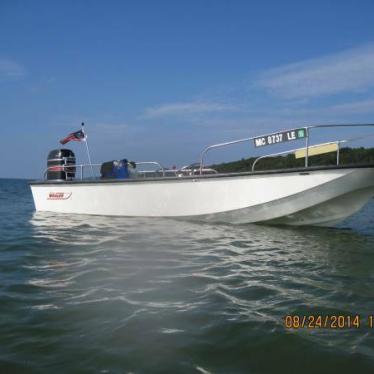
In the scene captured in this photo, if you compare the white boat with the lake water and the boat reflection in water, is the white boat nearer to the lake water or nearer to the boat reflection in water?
the boat reflection in water

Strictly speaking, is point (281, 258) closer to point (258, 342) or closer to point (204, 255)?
point (204, 255)

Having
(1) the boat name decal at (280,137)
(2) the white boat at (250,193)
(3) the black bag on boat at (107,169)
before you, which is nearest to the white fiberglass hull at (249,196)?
(2) the white boat at (250,193)

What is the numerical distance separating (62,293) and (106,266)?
117 cm

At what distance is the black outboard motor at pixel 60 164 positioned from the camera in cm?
1170

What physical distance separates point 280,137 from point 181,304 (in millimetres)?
5249

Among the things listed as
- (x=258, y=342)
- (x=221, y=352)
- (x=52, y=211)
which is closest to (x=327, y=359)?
(x=258, y=342)

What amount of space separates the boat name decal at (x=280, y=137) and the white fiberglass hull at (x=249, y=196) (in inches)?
24.9

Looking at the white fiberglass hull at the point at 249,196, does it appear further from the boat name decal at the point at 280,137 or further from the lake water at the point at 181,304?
the lake water at the point at 181,304

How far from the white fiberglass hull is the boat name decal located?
2.07 ft

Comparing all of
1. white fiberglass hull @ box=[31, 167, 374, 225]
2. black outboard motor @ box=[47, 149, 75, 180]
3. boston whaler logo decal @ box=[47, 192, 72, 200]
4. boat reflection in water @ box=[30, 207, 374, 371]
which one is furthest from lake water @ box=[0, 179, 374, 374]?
black outboard motor @ box=[47, 149, 75, 180]

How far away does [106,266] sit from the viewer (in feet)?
16.8

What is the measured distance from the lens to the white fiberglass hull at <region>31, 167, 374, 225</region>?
8031 millimetres

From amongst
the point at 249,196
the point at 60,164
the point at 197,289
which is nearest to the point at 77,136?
the point at 60,164
